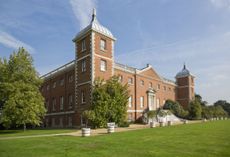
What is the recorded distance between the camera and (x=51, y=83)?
45875mm

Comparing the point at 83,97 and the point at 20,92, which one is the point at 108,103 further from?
the point at 20,92

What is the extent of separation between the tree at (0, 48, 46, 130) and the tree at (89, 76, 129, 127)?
22.4ft

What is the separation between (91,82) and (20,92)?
8468 mm

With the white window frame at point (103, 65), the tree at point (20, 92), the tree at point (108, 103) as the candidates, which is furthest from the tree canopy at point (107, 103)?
A: the tree at point (20, 92)

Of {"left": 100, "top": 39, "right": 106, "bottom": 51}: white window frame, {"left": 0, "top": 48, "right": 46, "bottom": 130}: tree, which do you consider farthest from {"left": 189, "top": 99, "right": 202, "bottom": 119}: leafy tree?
{"left": 0, "top": 48, "right": 46, "bottom": 130}: tree

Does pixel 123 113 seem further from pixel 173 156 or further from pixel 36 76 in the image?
pixel 173 156

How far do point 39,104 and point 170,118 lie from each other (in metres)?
23.4

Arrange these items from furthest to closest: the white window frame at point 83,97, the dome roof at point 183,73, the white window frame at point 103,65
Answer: the dome roof at point 183,73 < the white window frame at point 103,65 < the white window frame at point 83,97

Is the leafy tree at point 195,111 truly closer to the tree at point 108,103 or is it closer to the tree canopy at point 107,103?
the tree canopy at point 107,103

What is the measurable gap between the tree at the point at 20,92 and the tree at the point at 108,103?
6822 millimetres

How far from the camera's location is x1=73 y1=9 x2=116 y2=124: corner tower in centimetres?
3142

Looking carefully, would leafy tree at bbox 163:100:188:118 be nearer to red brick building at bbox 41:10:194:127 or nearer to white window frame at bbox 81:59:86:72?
red brick building at bbox 41:10:194:127

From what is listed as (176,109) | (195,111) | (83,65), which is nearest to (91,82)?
(83,65)

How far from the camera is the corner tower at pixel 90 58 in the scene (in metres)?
31.4
